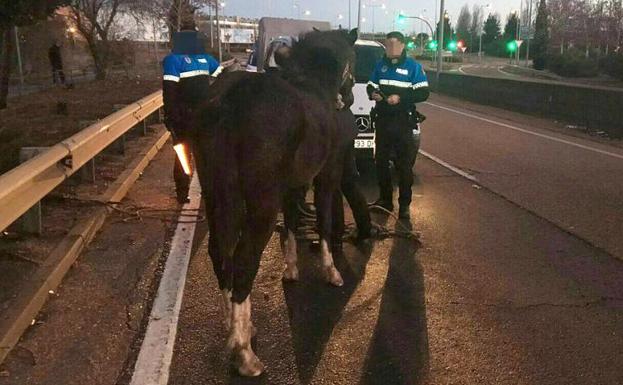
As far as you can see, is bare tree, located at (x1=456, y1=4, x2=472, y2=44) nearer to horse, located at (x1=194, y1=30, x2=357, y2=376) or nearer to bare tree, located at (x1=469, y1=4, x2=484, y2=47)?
bare tree, located at (x1=469, y1=4, x2=484, y2=47)

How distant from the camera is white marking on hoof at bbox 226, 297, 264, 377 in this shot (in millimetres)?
3689

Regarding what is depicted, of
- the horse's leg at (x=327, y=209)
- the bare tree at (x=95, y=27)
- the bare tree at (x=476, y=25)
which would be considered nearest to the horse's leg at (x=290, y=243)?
the horse's leg at (x=327, y=209)

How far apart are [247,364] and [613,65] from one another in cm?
4820

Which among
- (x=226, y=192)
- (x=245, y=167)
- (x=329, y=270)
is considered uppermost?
(x=245, y=167)

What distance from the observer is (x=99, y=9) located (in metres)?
34.7

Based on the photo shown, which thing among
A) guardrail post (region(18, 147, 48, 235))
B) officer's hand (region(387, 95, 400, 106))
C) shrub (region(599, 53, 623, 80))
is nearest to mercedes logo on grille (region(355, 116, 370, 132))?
officer's hand (region(387, 95, 400, 106))

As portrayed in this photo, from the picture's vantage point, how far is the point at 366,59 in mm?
11789

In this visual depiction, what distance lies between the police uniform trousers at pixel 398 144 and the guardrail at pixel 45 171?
3.21 meters

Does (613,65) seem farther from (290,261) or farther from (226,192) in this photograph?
(226,192)

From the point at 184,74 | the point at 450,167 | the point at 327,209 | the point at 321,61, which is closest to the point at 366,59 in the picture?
the point at 450,167

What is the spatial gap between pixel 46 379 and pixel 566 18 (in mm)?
79259

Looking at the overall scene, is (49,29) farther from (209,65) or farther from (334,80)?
(334,80)

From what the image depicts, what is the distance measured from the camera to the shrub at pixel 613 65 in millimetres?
43125

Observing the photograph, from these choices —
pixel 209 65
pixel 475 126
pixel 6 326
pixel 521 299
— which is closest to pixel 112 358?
pixel 6 326
